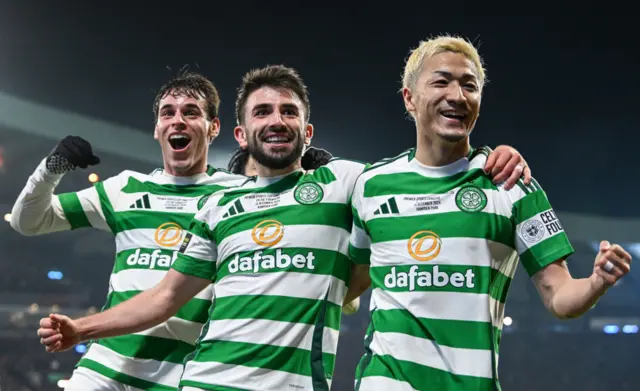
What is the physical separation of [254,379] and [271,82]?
955mm

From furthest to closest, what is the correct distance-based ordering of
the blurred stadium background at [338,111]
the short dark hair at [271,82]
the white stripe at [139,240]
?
the blurred stadium background at [338,111], the white stripe at [139,240], the short dark hair at [271,82]

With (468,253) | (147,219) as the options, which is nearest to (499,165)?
(468,253)

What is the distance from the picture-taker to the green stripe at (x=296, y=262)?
2.02 meters

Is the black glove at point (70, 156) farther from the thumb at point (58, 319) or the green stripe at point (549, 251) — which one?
the green stripe at point (549, 251)

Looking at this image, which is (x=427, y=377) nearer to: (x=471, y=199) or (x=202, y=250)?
(x=471, y=199)

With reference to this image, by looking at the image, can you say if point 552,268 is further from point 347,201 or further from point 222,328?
point 222,328

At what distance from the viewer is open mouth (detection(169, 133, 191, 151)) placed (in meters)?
2.71

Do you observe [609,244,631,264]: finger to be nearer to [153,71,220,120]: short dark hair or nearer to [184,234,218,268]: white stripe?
[184,234,218,268]: white stripe

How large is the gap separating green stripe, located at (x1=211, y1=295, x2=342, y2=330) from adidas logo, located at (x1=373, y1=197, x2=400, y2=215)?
1.14 ft

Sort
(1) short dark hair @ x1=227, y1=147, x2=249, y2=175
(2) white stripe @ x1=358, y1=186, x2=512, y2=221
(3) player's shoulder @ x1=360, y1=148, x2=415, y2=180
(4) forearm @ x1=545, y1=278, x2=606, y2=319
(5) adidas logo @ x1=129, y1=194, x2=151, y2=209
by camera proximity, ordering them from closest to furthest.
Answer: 1. (4) forearm @ x1=545, y1=278, x2=606, y2=319
2. (2) white stripe @ x1=358, y1=186, x2=512, y2=221
3. (3) player's shoulder @ x1=360, y1=148, x2=415, y2=180
4. (5) adidas logo @ x1=129, y1=194, x2=151, y2=209
5. (1) short dark hair @ x1=227, y1=147, x2=249, y2=175

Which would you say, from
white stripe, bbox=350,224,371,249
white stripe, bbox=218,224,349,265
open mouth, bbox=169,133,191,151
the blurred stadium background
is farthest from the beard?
the blurred stadium background

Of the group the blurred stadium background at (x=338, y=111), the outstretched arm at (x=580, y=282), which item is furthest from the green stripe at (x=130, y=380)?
the blurred stadium background at (x=338, y=111)

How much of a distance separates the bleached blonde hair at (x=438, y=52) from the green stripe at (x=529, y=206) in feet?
1.16

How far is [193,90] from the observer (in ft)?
9.20
